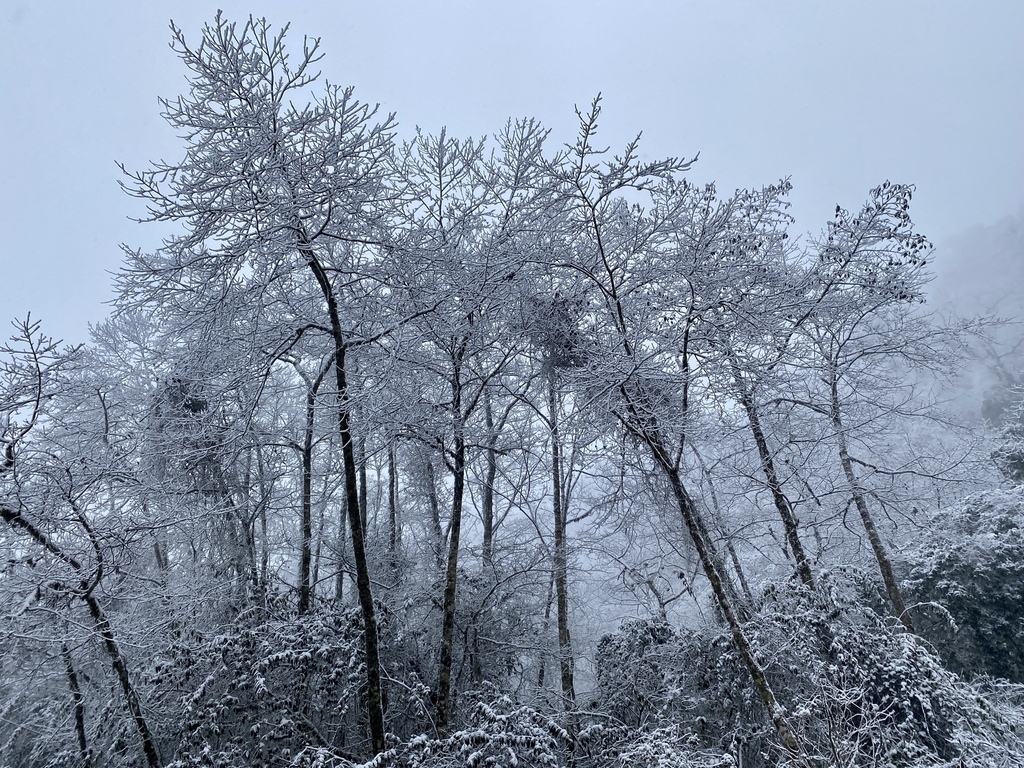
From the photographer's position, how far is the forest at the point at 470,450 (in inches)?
166

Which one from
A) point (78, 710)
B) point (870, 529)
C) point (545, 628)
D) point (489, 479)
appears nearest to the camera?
point (78, 710)

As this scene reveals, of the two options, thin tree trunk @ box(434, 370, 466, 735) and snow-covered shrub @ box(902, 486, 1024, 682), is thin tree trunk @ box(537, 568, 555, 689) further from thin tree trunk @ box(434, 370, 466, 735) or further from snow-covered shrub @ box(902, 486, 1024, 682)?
snow-covered shrub @ box(902, 486, 1024, 682)

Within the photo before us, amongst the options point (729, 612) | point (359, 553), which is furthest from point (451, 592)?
point (729, 612)

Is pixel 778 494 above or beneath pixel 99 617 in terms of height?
above

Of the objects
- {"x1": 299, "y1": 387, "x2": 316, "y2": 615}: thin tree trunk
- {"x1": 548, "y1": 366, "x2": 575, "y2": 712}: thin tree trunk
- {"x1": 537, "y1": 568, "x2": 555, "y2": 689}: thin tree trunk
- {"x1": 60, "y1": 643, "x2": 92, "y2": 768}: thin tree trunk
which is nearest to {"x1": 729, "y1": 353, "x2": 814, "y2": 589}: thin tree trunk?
{"x1": 548, "y1": 366, "x2": 575, "y2": 712}: thin tree trunk

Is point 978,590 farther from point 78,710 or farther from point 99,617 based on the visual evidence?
point 78,710

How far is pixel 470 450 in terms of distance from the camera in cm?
748

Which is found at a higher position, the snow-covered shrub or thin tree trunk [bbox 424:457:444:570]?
thin tree trunk [bbox 424:457:444:570]

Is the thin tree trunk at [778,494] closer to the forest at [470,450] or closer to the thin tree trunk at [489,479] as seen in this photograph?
the forest at [470,450]

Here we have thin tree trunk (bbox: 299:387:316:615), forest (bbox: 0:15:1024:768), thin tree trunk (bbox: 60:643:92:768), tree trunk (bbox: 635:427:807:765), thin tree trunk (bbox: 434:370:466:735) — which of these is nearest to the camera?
tree trunk (bbox: 635:427:807:765)

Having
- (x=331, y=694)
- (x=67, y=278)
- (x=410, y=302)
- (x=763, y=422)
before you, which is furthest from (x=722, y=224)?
(x=67, y=278)

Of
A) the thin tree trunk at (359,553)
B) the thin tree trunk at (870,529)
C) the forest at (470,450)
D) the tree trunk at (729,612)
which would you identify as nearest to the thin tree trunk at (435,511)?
the forest at (470,450)

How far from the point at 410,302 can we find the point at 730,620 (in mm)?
4244

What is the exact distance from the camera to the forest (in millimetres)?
4207
